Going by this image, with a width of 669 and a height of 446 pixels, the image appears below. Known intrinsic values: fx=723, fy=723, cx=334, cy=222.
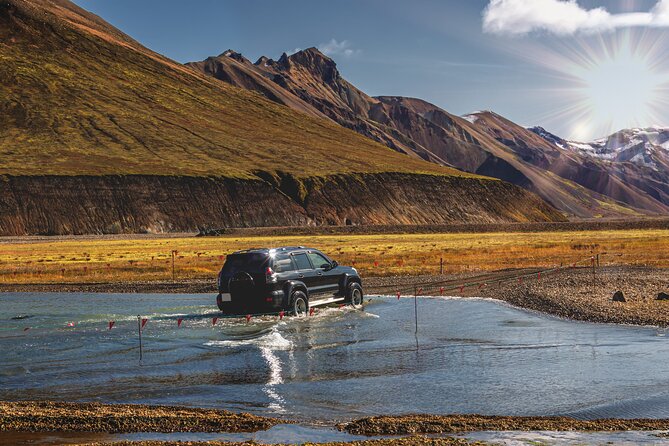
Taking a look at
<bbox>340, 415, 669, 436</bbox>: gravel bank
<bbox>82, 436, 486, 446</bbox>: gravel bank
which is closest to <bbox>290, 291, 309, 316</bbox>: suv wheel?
<bbox>340, 415, 669, 436</bbox>: gravel bank

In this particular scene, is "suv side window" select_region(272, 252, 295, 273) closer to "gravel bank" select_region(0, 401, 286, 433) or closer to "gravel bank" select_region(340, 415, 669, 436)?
"gravel bank" select_region(0, 401, 286, 433)

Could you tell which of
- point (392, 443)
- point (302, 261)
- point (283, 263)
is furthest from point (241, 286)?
point (392, 443)

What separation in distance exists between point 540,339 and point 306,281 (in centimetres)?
808

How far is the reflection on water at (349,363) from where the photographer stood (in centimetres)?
1209

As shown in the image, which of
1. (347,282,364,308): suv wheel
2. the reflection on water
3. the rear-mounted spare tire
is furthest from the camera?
(347,282,364,308): suv wheel

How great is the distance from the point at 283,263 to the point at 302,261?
108 centimetres

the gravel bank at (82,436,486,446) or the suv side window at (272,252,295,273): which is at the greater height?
the suv side window at (272,252,295,273)

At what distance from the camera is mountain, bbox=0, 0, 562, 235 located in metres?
130

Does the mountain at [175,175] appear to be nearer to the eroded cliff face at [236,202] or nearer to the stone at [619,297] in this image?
the eroded cliff face at [236,202]

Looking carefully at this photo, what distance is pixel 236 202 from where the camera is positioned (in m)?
143

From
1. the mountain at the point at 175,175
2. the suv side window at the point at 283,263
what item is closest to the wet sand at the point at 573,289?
the suv side window at the point at 283,263

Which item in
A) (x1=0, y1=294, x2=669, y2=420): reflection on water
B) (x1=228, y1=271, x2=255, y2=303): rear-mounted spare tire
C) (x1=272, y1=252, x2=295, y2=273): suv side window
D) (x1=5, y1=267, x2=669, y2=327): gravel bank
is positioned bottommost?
(x1=0, y1=294, x2=669, y2=420): reflection on water

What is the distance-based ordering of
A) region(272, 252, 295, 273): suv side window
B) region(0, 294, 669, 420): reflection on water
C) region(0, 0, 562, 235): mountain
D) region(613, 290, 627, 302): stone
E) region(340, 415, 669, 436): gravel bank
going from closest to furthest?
region(340, 415, 669, 436): gravel bank
region(0, 294, 669, 420): reflection on water
region(272, 252, 295, 273): suv side window
region(613, 290, 627, 302): stone
region(0, 0, 562, 235): mountain

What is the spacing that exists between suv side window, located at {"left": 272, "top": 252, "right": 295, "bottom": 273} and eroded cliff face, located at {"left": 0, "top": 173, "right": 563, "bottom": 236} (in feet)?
359
